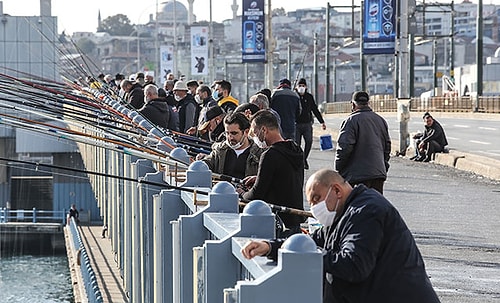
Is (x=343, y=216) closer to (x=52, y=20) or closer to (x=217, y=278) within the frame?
(x=217, y=278)

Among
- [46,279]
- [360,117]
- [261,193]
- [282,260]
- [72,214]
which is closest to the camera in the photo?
[282,260]

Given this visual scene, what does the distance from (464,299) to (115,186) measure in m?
5.78

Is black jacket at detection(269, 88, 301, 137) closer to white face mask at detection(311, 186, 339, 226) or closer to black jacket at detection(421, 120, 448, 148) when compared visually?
black jacket at detection(421, 120, 448, 148)

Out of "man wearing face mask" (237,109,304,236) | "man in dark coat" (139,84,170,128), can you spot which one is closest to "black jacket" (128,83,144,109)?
"man in dark coat" (139,84,170,128)

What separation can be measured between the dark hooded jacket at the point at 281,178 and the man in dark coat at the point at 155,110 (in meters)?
8.77

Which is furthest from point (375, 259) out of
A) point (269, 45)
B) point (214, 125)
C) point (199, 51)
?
point (199, 51)

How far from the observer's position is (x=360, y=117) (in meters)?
13.9

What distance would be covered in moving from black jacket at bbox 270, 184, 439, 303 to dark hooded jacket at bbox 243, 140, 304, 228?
2729 mm

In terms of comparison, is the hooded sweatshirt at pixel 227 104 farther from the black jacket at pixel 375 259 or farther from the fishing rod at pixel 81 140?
the black jacket at pixel 375 259

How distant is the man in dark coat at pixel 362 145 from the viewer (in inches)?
543

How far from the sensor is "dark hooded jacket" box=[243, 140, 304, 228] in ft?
29.3

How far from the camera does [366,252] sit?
237 inches

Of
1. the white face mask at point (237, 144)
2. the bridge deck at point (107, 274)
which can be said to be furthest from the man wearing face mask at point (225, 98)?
the white face mask at point (237, 144)

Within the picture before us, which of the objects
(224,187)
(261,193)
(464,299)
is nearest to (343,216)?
(224,187)
